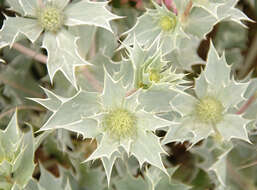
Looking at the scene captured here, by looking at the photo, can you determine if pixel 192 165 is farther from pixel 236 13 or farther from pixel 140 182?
pixel 236 13

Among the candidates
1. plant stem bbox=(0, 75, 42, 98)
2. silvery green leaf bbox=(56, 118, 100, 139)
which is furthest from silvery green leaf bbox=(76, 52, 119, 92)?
plant stem bbox=(0, 75, 42, 98)

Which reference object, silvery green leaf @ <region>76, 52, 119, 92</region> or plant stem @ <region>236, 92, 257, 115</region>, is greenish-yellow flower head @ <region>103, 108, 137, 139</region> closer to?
silvery green leaf @ <region>76, 52, 119, 92</region>

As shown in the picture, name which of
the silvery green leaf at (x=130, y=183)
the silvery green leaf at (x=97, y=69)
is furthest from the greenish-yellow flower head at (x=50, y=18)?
the silvery green leaf at (x=130, y=183)

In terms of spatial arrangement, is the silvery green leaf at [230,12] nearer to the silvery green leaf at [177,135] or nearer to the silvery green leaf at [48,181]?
the silvery green leaf at [177,135]

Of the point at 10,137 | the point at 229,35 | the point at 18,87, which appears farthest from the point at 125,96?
the point at 229,35

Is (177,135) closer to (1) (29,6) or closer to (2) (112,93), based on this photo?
(2) (112,93)

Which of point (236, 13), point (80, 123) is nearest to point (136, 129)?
point (80, 123)
